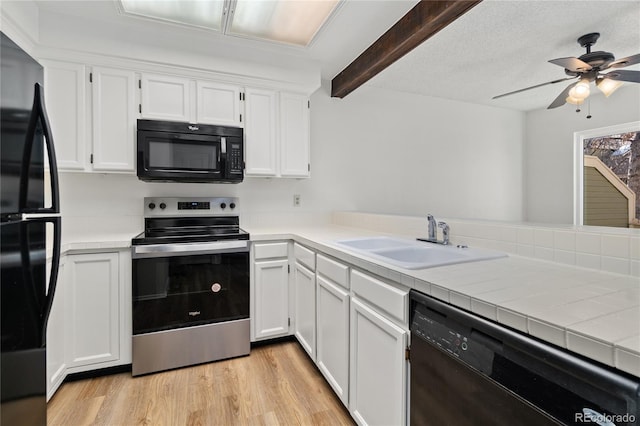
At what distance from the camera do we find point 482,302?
83 centimetres

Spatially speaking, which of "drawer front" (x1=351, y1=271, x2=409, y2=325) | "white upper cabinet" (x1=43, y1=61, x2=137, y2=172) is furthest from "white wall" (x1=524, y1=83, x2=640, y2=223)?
"white upper cabinet" (x1=43, y1=61, x2=137, y2=172)

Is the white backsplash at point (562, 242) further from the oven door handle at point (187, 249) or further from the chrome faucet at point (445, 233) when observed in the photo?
the oven door handle at point (187, 249)

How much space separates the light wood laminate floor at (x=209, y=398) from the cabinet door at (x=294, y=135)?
5.13 ft

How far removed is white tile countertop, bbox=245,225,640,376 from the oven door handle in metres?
1.13

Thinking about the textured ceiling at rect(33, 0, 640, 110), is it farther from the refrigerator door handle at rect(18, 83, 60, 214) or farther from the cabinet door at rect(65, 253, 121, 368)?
the cabinet door at rect(65, 253, 121, 368)

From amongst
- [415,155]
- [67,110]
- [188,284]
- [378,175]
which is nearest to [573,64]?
[415,155]

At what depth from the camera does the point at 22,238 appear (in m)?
0.99

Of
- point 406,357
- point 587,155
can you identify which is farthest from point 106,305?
point 587,155

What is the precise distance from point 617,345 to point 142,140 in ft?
8.38

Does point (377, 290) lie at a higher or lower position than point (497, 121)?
lower

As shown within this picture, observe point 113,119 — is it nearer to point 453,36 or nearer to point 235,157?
point 235,157

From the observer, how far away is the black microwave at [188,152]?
2205 mm

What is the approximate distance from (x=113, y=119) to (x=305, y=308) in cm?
192

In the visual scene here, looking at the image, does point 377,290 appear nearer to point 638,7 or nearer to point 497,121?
point 638,7
